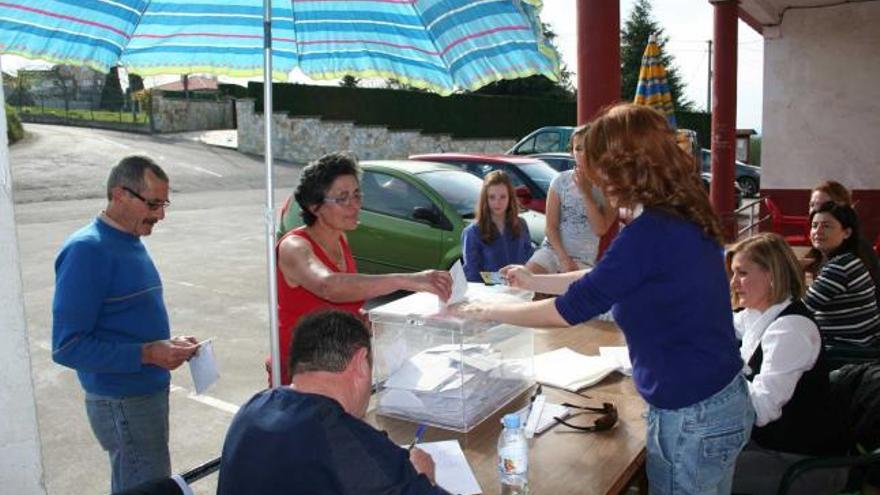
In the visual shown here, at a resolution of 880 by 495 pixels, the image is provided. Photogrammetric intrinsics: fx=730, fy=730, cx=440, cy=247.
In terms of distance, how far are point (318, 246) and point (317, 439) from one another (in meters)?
1.33

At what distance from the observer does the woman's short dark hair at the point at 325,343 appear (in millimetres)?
1697

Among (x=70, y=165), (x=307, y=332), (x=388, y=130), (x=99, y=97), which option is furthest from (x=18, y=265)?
(x=99, y=97)

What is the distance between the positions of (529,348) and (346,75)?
1.42 metres

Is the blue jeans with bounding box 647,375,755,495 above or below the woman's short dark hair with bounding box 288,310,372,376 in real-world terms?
below

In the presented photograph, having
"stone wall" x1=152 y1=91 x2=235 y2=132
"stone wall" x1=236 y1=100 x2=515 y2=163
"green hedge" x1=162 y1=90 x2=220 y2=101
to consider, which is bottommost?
"stone wall" x1=236 y1=100 x2=515 y2=163

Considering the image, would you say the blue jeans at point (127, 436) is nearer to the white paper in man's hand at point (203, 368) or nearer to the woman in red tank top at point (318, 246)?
the white paper in man's hand at point (203, 368)

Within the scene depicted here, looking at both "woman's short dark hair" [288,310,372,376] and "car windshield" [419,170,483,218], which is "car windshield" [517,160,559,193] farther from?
"woman's short dark hair" [288,310,372,376]

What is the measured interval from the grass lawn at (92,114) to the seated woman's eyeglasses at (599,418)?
3554cm

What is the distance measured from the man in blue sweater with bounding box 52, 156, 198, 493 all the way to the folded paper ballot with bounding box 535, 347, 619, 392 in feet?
4.59

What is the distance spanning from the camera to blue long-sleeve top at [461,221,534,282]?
5465mm

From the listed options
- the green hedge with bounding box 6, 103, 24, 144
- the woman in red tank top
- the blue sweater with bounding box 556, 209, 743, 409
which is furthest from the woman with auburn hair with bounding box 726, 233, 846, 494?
the green hedge with bounding box 6, 103, 24, 144

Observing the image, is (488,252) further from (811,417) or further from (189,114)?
(189,114)

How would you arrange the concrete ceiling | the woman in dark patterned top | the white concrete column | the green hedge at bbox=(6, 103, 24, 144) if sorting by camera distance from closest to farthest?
the white concrete column < the woman in dark patterned top < the concrete ceiling < the green hedge at bbox=(6, 103, 24, 144)

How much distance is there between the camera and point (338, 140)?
28.8m
